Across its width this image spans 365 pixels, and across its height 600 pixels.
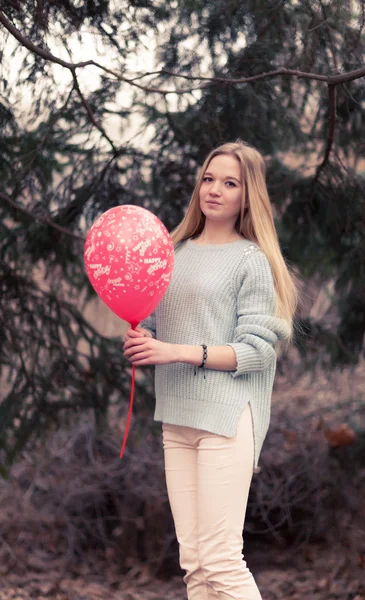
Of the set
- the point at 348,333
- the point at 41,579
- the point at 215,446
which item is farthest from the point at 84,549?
the point at 215,446

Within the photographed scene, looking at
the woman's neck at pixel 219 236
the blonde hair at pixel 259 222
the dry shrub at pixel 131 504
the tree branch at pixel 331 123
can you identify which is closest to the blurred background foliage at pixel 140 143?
the tree branch at pixel 331 123

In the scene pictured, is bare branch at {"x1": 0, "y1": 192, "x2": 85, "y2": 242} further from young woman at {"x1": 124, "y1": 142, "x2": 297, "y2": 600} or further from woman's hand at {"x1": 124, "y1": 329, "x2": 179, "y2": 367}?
woman's hand at {"x1": 124, "y1": 329, "x2": 179, "y2": 367}

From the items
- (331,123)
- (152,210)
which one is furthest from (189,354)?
(152,210)

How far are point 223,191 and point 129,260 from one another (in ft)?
1.43

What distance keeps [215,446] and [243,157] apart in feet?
3.02

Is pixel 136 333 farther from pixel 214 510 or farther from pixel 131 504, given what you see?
pixel 131 504

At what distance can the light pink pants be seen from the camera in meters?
2.14

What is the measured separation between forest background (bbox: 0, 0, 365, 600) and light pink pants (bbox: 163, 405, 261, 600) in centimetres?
110

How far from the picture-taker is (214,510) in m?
2.15

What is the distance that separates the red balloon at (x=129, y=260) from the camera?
2.09 m

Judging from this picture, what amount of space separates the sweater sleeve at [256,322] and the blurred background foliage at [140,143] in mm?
826

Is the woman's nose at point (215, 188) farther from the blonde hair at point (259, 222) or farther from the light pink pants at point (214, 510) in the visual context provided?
the light pink pants at point (214, 510)

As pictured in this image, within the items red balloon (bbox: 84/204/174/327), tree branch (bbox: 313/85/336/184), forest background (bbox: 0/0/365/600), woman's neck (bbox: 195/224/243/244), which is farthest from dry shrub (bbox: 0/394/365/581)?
red balloon (bbox: 84/204/174/327)

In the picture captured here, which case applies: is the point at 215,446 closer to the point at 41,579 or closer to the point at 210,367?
the point at 210,367
